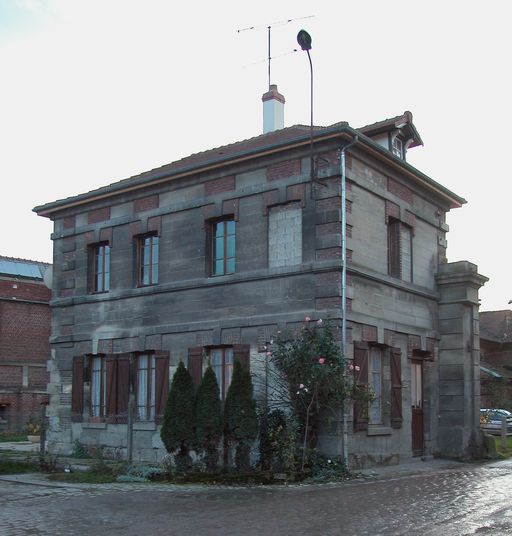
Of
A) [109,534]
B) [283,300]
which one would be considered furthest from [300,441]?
[109,534]

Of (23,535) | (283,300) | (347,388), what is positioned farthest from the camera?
(283,300)

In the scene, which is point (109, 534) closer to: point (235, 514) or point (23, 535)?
point (23, 535)

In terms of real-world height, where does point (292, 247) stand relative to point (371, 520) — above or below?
above

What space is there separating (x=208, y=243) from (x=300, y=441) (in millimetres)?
5428

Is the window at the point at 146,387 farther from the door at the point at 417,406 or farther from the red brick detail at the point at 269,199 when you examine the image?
the door at the point at 417,406

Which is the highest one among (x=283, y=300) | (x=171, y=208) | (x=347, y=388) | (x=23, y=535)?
(x=171, y=208)

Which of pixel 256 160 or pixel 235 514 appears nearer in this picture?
pixel 235 514

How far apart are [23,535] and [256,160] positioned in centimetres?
1057

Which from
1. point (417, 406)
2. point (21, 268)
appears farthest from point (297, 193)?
point (21, 268)

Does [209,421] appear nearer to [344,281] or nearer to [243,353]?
[243,353]

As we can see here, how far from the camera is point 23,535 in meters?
9.47

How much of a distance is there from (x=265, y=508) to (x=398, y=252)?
9.23 m

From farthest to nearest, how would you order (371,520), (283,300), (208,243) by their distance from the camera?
(208,243), (283,300), (371,520)

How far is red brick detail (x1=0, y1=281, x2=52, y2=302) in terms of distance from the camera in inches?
1273
